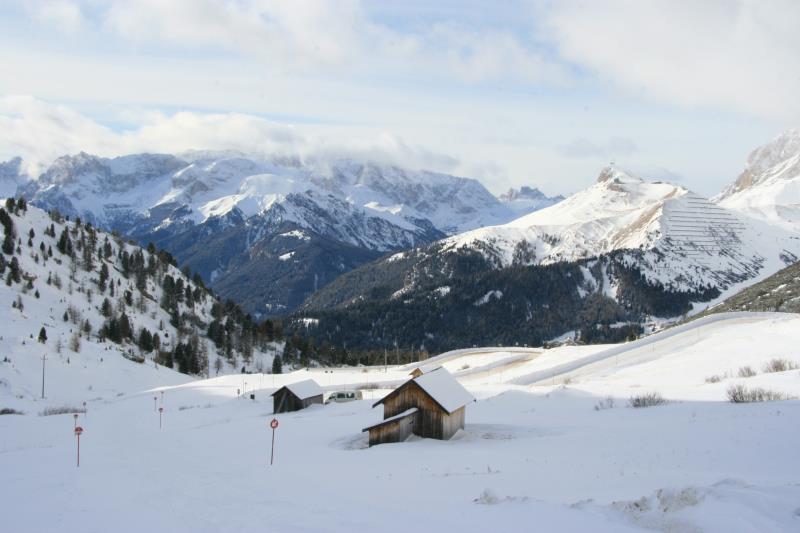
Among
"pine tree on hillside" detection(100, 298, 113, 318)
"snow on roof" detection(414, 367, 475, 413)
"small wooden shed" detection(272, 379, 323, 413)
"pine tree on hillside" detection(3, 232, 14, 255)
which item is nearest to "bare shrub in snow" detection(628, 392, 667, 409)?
"snow on roof" detection(414, 367, 475, 413)

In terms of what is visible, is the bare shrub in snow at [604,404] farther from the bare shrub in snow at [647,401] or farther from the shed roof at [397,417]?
the shed roof at [397,417]

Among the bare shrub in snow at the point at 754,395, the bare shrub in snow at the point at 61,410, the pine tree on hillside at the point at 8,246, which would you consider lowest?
the bare shrub in snow at the point at 61,410

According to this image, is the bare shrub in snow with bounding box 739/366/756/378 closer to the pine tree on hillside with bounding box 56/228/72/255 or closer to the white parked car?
the white parked car

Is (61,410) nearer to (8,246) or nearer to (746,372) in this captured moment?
(8,246)

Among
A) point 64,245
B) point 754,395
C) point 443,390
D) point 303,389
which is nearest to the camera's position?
point 754,395

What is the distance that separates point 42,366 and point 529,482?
205 ft

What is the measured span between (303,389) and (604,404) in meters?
27.6

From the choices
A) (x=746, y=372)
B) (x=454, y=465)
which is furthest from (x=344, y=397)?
(x=454, y=465)

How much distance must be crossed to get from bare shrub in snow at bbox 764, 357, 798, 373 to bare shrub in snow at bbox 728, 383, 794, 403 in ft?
40.4

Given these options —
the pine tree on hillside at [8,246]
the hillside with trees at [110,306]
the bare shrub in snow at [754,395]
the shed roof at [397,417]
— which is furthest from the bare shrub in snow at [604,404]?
the pine tree on hillside at [8,246]

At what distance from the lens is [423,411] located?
37938 mm

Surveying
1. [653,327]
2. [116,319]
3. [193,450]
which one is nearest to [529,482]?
[193,450]

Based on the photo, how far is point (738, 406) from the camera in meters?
34.0

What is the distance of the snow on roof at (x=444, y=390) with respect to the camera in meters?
37.2
